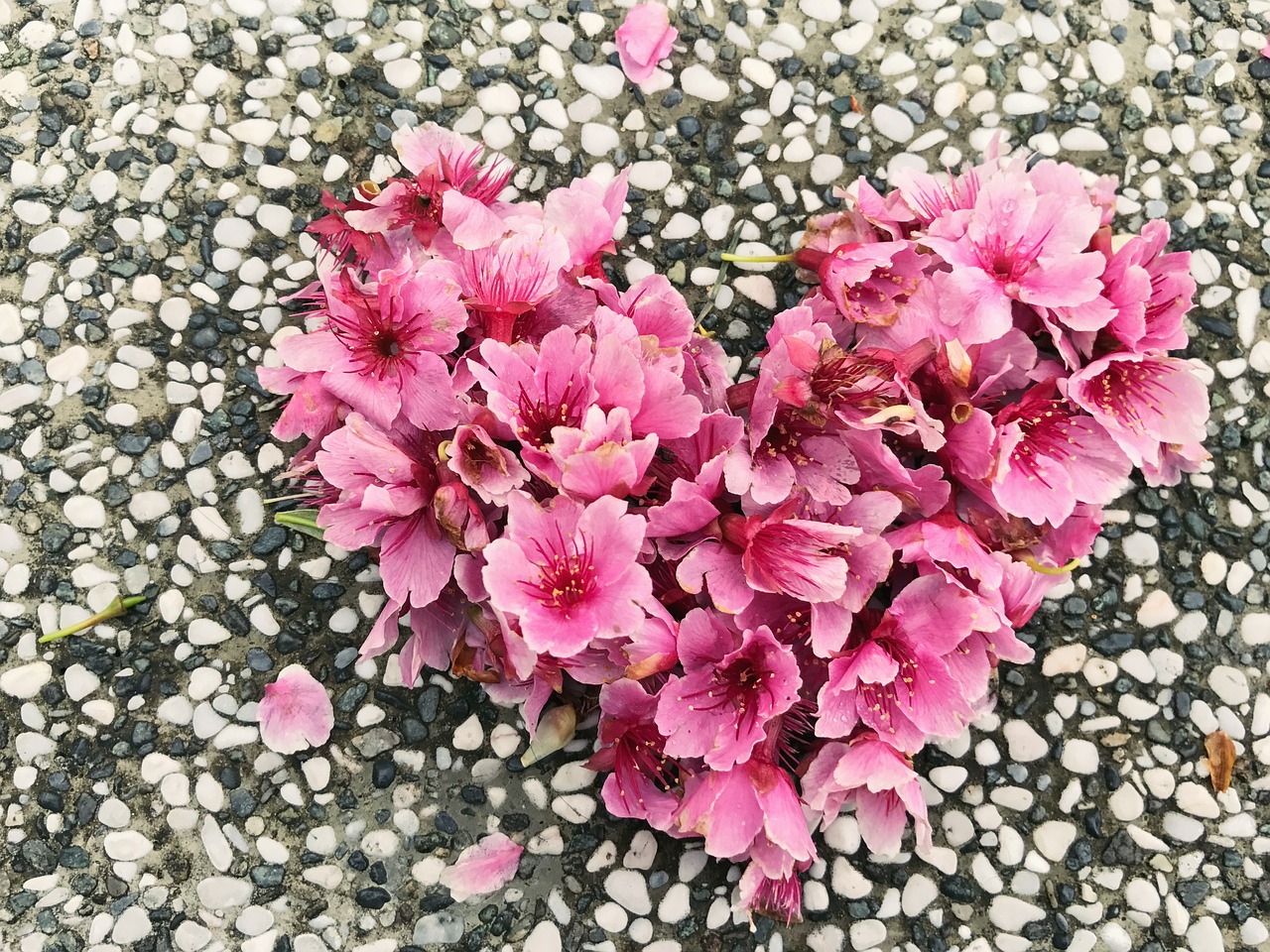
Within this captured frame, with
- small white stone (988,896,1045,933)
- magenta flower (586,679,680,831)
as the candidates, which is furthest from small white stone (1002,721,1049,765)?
magenta flower (586,679,680,831)

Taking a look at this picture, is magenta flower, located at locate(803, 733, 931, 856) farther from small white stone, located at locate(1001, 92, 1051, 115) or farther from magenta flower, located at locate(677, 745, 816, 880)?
small white stone, located at locate(1001, 92, 1051, 115)

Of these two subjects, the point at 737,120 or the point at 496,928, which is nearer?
the point at 496,928

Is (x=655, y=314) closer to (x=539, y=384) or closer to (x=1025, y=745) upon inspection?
(x=539, y=384)

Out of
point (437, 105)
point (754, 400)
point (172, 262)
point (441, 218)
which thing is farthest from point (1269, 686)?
point (172, 262)

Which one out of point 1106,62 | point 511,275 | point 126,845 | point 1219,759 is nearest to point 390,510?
point 511,275

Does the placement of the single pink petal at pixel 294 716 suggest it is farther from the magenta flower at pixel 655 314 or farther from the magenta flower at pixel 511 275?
the magenta flower at pixel 655 314

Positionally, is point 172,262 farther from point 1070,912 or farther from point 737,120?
point 1070,912

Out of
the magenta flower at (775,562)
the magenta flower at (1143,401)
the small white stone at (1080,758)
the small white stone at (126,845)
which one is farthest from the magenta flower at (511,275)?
the small white stone at (1080,758)
